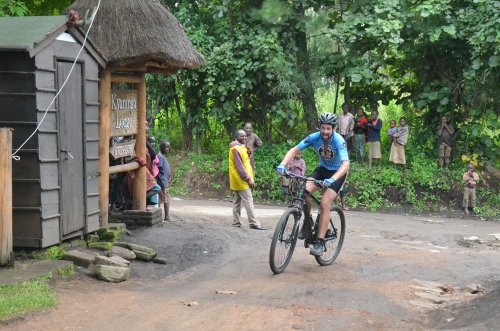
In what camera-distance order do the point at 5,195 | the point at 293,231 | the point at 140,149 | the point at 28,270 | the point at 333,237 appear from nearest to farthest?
the point at 5,195 → the point at 28,270 → the point at 293,231 → the point at 333,237 → the point at 140,149

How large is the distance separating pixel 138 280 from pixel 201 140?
A: 14278mm

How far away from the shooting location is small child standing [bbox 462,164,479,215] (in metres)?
18.3

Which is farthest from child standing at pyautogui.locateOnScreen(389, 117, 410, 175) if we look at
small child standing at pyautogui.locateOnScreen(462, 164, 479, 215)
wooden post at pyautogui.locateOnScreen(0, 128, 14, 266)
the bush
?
wooden post at pyautogui.locateOnScreen(0, 128, 14, 266)

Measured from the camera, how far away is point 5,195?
25.7 ft

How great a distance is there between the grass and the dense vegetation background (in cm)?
1295

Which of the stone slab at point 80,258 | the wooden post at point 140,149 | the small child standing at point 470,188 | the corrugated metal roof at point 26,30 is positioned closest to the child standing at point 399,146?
the small child standing at point 470,188

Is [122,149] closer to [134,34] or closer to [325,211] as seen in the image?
[134,34]

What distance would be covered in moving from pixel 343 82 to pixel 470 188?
5.73 m

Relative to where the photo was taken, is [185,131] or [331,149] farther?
[185,131]

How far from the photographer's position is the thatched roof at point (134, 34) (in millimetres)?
10703

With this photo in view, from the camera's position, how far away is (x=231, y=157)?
12820 mm

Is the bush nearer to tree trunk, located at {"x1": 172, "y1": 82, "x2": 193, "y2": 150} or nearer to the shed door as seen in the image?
tree trunk, located at {"x1": 172, "y1": 82, "x2": 193, "y2": 150}

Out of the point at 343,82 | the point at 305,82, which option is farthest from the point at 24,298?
the point at 343,82

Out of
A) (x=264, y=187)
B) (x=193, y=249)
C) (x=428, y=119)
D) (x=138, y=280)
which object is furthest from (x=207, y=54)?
(x=138, y=280)
